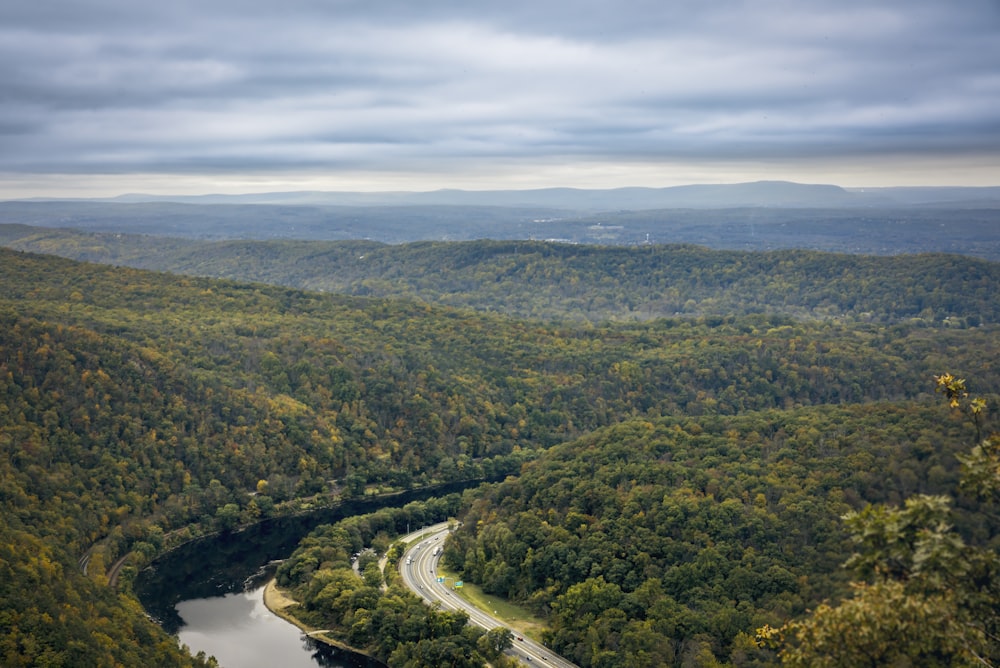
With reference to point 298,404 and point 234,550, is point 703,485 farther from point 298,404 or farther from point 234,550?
point 298,404

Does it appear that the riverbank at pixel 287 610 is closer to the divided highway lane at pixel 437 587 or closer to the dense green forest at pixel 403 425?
the divided highway lane at pixel 437 587

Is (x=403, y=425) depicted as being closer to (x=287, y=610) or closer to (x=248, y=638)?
(x=287, y=610)

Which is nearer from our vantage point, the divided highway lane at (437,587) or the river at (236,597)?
the divided highway lane at (437,587)

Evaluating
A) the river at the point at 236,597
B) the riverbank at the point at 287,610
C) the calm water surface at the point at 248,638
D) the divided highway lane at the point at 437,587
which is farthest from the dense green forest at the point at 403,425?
the riverbank at the point at 287,610

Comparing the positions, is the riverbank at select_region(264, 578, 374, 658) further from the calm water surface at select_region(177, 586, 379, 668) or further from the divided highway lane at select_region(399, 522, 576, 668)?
the divided highway lane at select_region(399, 522, 576, 668)

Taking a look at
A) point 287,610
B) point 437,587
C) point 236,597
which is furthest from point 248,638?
point 437,587

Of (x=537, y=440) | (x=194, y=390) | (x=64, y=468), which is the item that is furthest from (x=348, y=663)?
(x=537, y=440)
